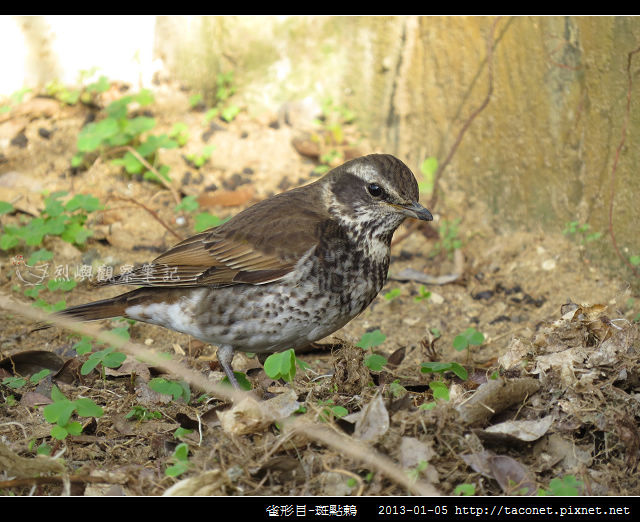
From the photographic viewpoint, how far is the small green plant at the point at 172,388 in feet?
14.6

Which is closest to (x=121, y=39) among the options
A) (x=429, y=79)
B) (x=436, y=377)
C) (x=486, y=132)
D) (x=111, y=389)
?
(x=429, y=79)

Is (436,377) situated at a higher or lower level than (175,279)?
lower

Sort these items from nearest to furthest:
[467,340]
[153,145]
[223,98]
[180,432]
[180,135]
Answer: [180,432] → [467,340] → [153,145] → [180,135] → [223,98]

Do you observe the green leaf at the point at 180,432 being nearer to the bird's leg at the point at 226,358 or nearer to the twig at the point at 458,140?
the bird's leg at the point at 226,358

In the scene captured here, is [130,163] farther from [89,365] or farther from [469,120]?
[89,365]

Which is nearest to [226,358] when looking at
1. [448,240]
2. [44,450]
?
[44,450]

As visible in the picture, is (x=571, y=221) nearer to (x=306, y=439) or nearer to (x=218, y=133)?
(x=306, y=439)

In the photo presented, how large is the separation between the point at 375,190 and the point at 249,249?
0.87m

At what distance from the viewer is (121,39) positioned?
28.2 ft

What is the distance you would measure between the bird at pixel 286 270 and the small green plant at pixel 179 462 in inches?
47.9

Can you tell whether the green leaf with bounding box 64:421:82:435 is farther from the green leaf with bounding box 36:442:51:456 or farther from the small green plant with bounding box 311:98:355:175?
the small green plant with bounding box 311:98:355:175

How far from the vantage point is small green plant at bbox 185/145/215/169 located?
8375 millimetres

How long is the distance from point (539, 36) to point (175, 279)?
3.47 meters

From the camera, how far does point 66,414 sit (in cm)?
399
